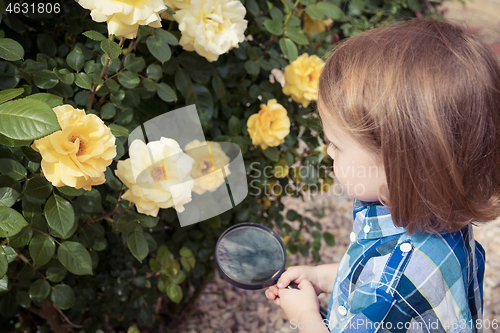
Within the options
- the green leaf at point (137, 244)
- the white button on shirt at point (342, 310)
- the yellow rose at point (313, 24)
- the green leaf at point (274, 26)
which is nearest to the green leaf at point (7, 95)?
the green leaf at point (137, 244)

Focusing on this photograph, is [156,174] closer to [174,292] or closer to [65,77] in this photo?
[65,77]

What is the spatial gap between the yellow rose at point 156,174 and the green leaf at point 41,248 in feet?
0.69

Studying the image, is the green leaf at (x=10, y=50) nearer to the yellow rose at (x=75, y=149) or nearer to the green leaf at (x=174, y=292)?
the yellow rose at (x=75, y=149)

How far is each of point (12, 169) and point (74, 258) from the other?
0.79ft

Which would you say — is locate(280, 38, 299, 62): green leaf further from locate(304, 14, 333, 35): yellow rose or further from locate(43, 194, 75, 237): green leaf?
locate(43, 194, 75, 237): green leaf

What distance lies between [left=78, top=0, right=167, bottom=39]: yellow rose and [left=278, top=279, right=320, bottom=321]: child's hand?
0.75 meters

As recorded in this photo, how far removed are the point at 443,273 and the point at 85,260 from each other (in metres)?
0.83

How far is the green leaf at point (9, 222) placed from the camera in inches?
27.5

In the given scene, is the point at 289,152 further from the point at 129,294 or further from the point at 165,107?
the point at 129,294

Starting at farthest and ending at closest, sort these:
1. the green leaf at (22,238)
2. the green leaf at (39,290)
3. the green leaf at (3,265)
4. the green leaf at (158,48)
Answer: the green leaf at (39,290), the green leaf at (158,48), the green leaf at (22,238), the green leaf at (3,265)

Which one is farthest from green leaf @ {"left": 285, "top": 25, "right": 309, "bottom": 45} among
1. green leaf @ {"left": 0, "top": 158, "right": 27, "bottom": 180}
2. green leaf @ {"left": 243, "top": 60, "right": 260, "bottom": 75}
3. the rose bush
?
green leaf @ {"left": 0, "top": 158, "right": 27, "bottom": 180}

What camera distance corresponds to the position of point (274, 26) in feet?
4.00

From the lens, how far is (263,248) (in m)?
1.16

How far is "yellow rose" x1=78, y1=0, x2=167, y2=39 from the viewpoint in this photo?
2.42 ft
